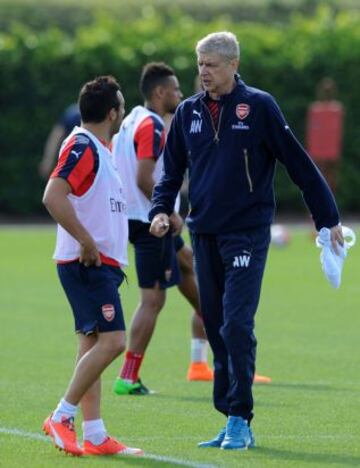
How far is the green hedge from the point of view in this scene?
102 feet

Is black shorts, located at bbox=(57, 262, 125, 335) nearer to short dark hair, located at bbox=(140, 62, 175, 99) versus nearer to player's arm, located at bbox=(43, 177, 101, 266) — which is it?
player's arm, located at bbox=(43, 177, 101, 266)

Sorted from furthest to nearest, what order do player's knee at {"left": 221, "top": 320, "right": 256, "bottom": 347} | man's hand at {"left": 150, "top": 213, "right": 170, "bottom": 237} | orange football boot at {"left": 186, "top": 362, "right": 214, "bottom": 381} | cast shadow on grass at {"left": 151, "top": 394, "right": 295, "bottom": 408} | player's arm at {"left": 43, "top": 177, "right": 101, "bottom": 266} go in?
orange football boot at {"left": 186, "top": 362, "right": 214, "bottom": 381} → cast shadow on grass at {"left": 151, "top": 394, "right": 295, "bottom": 408} → man's hand at {"left": 150, "top": 213, "right": 170, "bottom": 237} → player's knee at {"left": 221, "top": 320, "right": 256, "bottom": 347} → player's arm at {"left": 43, "top": 177, "right": 101, "bottom": 266}

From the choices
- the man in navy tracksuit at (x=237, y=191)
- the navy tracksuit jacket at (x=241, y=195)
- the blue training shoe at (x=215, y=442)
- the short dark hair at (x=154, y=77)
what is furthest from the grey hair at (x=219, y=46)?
the short dark hair at (x=154, y=77)

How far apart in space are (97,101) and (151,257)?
2955 mm

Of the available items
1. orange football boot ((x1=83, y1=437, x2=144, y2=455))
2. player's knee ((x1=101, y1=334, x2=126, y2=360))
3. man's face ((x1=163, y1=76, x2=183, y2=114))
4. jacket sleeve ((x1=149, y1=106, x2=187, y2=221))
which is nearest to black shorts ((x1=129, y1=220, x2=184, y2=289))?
man's face ((x1=163, y1=76, x2=183, y2=114))

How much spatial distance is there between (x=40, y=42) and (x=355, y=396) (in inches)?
835

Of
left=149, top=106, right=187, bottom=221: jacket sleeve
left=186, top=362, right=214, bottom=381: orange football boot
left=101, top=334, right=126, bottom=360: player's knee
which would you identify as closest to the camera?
left=101, top=334, right=126, bottom=360: player's knee

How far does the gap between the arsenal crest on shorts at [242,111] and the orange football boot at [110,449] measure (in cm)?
198

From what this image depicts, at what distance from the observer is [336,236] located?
8938mm

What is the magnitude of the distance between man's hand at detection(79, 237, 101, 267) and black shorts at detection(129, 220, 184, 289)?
296cm

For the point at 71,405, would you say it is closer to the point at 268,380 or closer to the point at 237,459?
the point at 237,459

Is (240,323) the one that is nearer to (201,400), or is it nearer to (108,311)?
(108,311)

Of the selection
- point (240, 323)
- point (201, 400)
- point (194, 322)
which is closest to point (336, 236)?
point (240, 323)

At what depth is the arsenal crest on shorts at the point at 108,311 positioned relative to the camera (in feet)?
28.8
